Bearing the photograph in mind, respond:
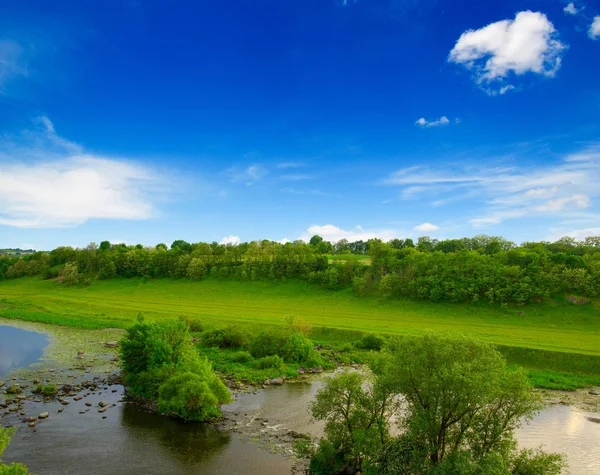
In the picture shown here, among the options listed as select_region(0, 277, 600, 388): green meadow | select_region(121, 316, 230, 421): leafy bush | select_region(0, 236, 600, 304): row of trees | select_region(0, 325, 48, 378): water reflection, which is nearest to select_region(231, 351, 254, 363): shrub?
select_region(121, 316, 230, 421): leafy bush

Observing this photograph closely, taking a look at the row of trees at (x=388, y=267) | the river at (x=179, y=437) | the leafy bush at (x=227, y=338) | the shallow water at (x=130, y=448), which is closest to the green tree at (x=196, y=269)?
the row of trees at (x=388, y=267)

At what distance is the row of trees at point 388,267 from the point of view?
8756cm

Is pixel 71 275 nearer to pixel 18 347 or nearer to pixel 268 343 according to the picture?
pixel 18 347

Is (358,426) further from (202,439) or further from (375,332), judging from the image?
(375,332)

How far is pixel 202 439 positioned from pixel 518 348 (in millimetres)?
47543

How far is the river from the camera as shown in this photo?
27953 mm

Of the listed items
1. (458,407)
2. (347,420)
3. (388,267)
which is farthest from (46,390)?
(388,267)

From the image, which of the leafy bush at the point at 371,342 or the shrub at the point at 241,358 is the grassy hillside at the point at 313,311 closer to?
the leafy bush at the point at 371,342

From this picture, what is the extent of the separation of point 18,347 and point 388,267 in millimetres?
88455

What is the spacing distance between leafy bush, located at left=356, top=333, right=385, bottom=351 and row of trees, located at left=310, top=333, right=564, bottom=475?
1430 inches

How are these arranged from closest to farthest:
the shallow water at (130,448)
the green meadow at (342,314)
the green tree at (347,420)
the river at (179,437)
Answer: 1. the green tree at (347,420)
2. the shallow water at (130,448)
3. the river at (179,437)
4. the green meadow at (342,314)

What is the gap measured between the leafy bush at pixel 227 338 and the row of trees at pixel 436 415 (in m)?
37.1

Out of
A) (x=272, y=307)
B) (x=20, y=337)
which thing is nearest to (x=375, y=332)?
(x=272, y=307)

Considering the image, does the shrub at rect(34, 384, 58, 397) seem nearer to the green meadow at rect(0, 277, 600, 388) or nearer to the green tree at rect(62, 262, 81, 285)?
the green meadow at rect(0, 277, 600, 388)
